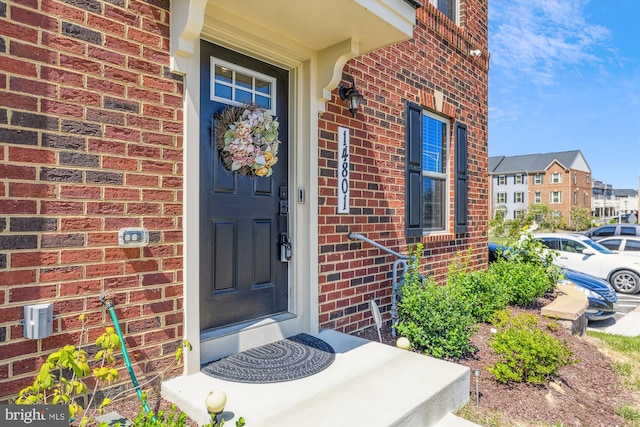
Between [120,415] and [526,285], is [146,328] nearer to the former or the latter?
[120,415]

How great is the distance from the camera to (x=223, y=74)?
2742 millimetres

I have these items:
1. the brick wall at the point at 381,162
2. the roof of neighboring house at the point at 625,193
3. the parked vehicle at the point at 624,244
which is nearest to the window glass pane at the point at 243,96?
the brick wall at the point at 381,162

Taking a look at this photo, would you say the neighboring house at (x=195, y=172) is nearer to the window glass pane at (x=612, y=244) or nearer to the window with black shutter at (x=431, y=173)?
the window with black shutter at (x=431, y=173)

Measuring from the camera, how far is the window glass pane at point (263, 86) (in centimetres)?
298

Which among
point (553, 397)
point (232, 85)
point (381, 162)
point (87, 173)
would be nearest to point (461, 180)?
point (381, 162)

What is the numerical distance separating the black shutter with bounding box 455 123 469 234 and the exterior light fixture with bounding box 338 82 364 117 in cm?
240

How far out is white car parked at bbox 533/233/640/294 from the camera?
29.7 ft

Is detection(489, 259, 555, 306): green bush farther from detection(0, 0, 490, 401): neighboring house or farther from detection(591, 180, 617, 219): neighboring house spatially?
detection(591, 180, 617, 219): neighboring house

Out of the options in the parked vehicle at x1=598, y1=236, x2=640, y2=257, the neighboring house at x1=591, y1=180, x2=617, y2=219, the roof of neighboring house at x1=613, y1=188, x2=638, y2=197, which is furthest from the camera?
the roof of neighboring house at x1=613, y1=188, x2=638, y2=197

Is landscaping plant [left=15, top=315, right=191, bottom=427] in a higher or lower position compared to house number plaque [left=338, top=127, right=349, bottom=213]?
lower

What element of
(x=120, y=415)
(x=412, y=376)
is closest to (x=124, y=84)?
(x=120, y=415)

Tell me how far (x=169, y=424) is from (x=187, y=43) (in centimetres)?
204

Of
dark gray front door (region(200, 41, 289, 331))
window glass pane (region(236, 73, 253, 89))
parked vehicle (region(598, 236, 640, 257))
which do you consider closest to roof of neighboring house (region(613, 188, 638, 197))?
parked vehicle (region(598, 236, 640, 257))

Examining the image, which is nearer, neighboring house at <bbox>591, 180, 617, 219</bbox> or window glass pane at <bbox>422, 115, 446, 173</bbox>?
window glass pane at <bbox>422, 115, 446, 173</bbox>
